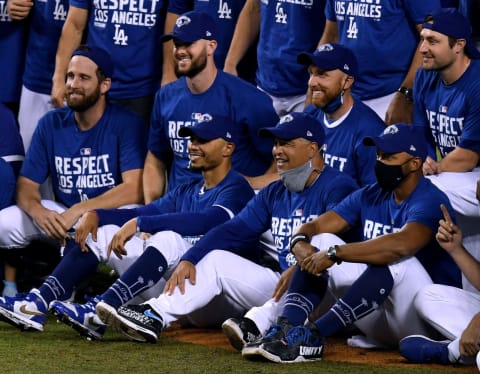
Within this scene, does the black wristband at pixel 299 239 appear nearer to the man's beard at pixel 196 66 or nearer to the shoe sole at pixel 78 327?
the shoe sole at pixel 78 327

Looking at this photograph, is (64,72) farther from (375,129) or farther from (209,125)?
(375,129)

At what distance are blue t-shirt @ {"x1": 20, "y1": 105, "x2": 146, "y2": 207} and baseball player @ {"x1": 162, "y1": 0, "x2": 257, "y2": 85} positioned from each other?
1.60 feet

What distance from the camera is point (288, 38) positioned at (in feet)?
25.8

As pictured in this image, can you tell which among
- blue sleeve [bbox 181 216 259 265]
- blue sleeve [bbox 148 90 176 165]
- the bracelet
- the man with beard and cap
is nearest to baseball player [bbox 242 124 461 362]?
blue sleeve [bbox 181 216 259 265]

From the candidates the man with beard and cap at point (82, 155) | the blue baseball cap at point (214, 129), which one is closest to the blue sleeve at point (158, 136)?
the man with beard and cap at point (82, 155)

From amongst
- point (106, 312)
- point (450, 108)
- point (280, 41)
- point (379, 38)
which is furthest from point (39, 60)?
point (450, 108)

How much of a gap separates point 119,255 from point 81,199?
103 centimetres

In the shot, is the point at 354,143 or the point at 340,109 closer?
the point at 354,143

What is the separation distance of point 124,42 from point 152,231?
173cm

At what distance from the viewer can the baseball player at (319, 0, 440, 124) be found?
7281 mm

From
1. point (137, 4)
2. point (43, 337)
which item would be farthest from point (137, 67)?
point (43, 337)

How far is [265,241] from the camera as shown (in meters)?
7.13

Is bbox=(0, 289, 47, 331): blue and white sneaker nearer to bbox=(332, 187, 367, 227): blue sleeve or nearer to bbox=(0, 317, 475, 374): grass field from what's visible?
bbox=(0, 317, 475, 374): grass field

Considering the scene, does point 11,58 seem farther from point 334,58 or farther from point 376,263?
point 376,263
